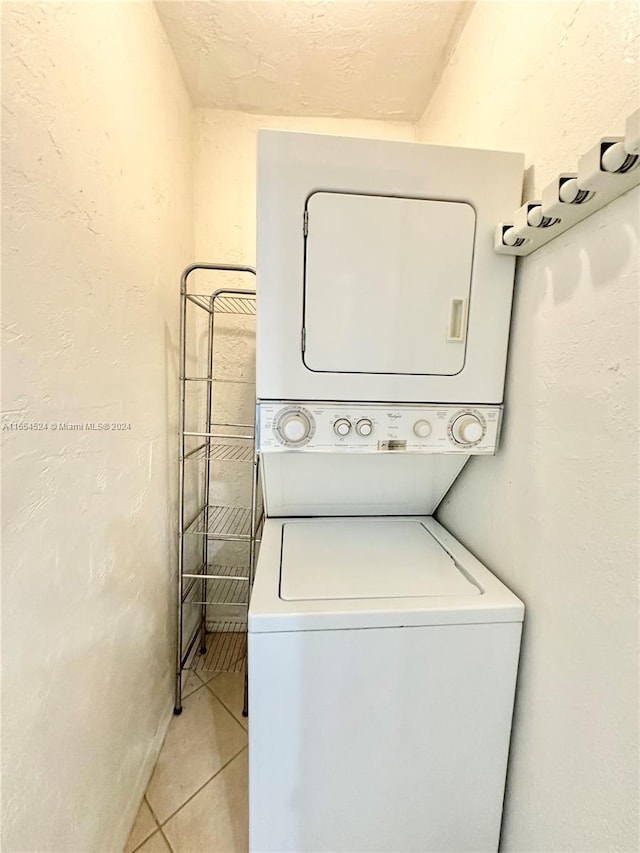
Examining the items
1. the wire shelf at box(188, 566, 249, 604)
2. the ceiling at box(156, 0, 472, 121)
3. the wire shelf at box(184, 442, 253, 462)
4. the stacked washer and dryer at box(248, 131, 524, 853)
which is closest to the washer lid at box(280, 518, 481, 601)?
the stacked washer and dryer at box(248, 131, 524, 853)

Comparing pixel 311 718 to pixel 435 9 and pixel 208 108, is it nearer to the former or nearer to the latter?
pixel 435 9

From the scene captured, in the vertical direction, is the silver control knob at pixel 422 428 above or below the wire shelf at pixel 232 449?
above

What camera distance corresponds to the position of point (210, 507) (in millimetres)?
2086

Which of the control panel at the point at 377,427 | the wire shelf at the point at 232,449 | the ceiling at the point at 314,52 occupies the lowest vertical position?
the wire shelf at the point at 232,449

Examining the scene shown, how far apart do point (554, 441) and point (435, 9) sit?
64.4 inches

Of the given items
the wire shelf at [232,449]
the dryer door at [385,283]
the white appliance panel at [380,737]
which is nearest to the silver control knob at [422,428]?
the dryer door at [385,283]

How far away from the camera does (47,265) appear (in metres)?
0.77

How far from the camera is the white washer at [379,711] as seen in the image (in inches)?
35.5

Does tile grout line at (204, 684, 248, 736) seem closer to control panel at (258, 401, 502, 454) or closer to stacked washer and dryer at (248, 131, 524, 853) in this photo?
stacked washer and dryer at (248, 131, 524, 853)

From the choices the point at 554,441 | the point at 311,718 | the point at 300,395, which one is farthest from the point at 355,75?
the point at 311,718

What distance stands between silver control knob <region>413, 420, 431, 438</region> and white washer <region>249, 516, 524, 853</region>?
0.44 m

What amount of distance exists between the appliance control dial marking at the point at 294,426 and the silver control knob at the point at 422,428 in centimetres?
33

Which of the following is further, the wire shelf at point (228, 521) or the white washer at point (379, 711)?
the wire shelf at point (228, 521)

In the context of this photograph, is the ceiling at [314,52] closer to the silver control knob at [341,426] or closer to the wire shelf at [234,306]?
the wire shelf at [234,306]
